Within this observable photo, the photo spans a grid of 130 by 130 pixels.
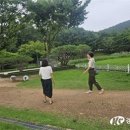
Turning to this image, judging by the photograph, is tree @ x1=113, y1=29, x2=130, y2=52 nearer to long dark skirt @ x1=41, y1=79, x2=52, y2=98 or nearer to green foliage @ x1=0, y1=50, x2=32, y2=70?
green foliage @ x1=0, y1=50, x2=32, y2=70

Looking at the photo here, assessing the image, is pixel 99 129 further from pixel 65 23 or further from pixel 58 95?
pixel 65 23

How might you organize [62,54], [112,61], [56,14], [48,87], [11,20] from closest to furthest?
[48,87], [11,20], [56,14], [62,54], [112,61]

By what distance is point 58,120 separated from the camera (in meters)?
11.5

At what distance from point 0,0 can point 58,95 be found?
1969 cm

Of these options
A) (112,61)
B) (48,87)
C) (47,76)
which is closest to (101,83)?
(48,87)

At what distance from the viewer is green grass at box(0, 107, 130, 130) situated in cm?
1028

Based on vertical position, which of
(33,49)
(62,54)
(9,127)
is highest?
(33,49)

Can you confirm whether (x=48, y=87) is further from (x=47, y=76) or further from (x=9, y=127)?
(x=9, y=127)

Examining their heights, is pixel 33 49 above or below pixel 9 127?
above

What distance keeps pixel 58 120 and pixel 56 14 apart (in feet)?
99.4

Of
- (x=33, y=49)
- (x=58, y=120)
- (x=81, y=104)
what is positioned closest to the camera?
(x=58, y=120)

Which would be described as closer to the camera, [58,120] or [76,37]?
[58,120]

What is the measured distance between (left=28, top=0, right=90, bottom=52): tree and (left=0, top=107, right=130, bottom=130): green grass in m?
26.3

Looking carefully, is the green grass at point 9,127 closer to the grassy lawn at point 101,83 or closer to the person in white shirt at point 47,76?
the person in white shirt at point 47,76
